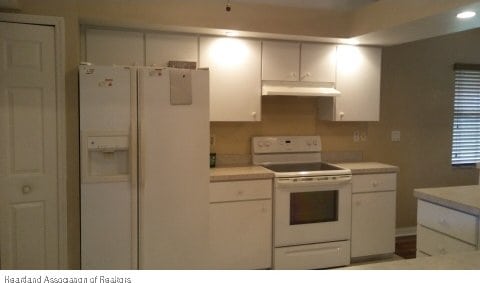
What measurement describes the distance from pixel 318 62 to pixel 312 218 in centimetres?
147

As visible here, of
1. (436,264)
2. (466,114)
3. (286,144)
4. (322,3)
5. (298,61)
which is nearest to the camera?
(436,264)

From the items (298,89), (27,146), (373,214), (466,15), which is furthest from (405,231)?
(27,146)

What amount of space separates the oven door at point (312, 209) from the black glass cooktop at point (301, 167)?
275 millimetres

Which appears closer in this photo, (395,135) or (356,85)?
(356,85)

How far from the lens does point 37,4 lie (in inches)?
103

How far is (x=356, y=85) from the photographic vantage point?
3.84 meters

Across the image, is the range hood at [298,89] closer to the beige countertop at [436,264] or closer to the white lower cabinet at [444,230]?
the white lower cabinet at [444,230]

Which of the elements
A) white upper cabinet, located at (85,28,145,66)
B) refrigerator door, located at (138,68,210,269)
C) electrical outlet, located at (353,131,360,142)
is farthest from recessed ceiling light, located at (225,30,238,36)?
electrical outlet, located at (353,131,360,142)

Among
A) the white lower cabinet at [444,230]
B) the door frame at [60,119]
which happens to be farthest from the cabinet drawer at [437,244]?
the door frame at [60,119]

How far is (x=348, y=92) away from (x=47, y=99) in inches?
105

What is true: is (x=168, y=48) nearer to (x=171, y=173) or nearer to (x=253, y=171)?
Result: (x=171, y=173)

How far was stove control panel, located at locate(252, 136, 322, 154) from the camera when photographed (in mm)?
3834

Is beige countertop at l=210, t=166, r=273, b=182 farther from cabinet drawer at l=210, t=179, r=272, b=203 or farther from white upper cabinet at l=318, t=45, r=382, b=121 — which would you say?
white upper cabinet at l=318, t=45, r=382, b=121
